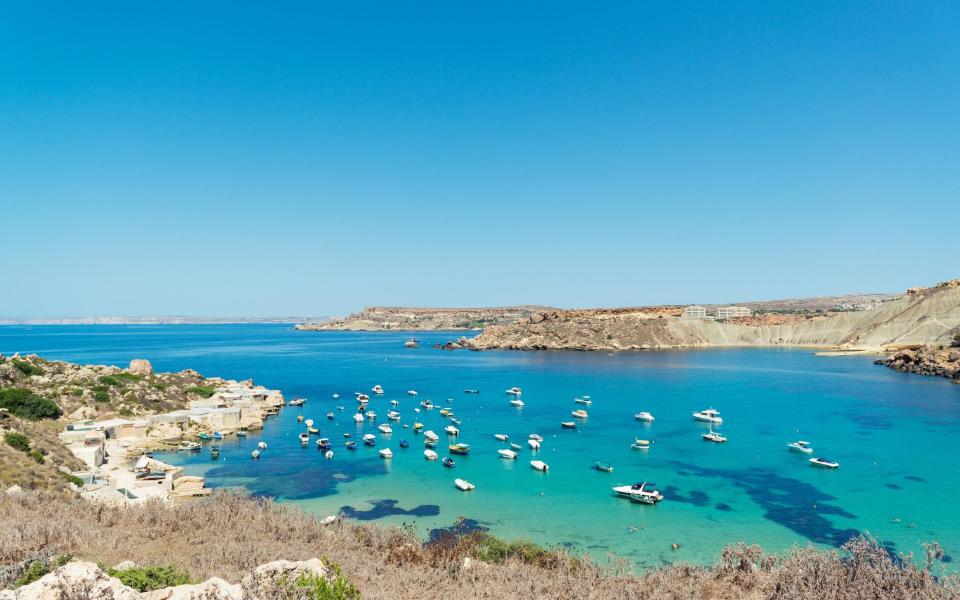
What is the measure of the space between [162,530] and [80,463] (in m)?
22.3

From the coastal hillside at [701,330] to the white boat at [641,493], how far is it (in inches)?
4754

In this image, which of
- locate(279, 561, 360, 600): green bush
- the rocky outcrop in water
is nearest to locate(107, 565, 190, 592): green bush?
locate(279, 561, 360, 600): green bush

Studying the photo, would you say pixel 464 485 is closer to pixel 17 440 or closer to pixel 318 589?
pixel 318 589

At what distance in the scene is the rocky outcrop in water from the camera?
3344 inches

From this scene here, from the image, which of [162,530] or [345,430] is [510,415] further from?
[162,530]

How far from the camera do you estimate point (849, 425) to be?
173ft

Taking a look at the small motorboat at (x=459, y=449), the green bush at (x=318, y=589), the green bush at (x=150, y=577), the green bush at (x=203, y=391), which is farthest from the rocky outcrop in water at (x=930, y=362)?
the green bush at (x=203, y=391)

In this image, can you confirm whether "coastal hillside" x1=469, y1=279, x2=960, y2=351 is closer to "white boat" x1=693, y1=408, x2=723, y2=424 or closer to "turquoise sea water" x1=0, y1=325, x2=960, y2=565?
"turquoise sea water" x1=0, y1=325, x2=960, y2=565

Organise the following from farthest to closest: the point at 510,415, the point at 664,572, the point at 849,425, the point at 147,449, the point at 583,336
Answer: the point at 583,336, the point at 510,415, the point at 849,425, the point at 147,449, the point at 664,572

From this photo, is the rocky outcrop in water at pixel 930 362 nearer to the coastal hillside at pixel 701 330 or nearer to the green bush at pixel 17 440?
the coastal hillside at pixel 701 330

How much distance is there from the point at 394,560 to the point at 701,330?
164 metres

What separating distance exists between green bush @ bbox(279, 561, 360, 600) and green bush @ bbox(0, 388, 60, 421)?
1766 inches

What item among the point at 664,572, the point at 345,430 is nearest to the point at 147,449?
the point at 345,430

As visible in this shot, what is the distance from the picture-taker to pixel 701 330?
162750mm
